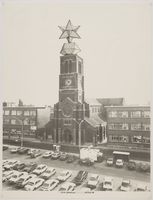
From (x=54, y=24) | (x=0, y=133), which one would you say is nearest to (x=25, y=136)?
(x=0, y=133)

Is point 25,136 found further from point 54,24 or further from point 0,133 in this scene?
point 54,24

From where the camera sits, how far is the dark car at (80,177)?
3.07 metres

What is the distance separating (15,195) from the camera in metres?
3.08

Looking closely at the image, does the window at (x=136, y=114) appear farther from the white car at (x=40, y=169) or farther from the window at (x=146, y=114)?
the white car at (x=40, y=169)

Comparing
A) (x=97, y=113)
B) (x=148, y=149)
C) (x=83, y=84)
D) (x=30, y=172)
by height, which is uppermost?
(x=83, y=84)

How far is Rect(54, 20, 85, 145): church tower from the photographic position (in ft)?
10.7

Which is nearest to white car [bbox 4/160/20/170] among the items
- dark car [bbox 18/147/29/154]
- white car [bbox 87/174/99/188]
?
dark car [bbox 18/147/29/154]

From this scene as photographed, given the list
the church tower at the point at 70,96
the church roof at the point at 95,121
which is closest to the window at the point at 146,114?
the church roof at the point at 95,121

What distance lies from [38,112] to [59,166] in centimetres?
75

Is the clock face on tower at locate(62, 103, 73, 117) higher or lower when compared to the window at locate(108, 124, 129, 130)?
higher

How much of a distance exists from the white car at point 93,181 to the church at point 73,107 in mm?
410

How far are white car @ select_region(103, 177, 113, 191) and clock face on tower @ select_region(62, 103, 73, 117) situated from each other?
3.06 ft

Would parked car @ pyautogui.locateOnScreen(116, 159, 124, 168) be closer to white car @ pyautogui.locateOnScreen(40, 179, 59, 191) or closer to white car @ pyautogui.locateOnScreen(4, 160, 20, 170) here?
white car @ pyautogui.locateOnScreen(40, 179, 59, 191)

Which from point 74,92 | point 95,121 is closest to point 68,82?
point 74,92
